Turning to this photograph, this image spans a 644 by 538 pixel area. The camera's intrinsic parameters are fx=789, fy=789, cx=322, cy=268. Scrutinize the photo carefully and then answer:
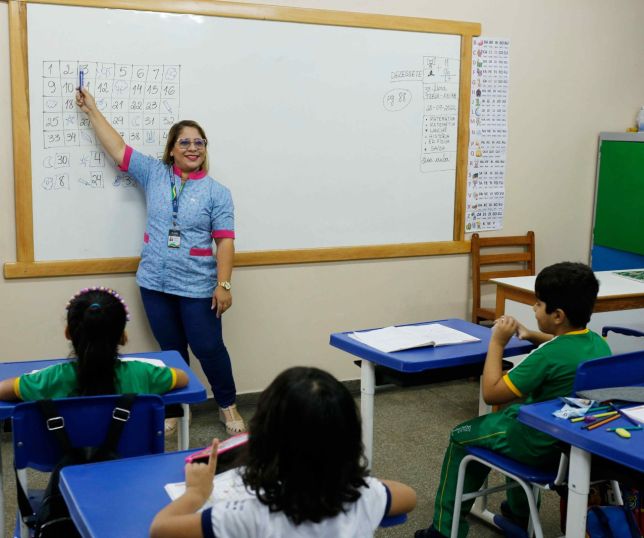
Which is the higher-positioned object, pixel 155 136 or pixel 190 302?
pixel 155 136

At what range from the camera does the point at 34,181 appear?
3.60 metres

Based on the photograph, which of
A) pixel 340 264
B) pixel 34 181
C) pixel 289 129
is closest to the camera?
pixel 34 181

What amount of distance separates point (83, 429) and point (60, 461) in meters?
0.09

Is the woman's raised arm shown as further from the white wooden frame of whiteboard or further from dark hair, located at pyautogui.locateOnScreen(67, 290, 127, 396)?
dark hair, located at pyautogui.locateOnScreen(67, 290, 127, 396)

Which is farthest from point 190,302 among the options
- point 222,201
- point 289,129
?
point 289,129

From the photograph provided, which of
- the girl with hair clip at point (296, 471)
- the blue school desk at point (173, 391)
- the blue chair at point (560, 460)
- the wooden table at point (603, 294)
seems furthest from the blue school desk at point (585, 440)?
the wooden table at point (603, 294)

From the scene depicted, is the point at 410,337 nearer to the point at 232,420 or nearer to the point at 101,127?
the point at 232,420

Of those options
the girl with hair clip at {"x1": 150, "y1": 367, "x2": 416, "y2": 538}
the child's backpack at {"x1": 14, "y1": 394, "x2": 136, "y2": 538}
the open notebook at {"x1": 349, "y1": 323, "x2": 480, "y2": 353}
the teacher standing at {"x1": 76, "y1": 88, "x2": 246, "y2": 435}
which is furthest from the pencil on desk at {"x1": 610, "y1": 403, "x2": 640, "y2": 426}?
the teacher standing at {"x1": 76, "y1": 88, "x2": 246, "y2": 435}

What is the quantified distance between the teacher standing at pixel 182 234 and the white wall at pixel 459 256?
26cm

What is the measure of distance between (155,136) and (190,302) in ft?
2.70

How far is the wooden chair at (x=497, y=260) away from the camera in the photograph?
465 centimetres

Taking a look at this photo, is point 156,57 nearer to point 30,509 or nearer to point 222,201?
point 222,201

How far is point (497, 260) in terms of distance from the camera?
15.6 ft

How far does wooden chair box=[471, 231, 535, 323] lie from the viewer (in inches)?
183
